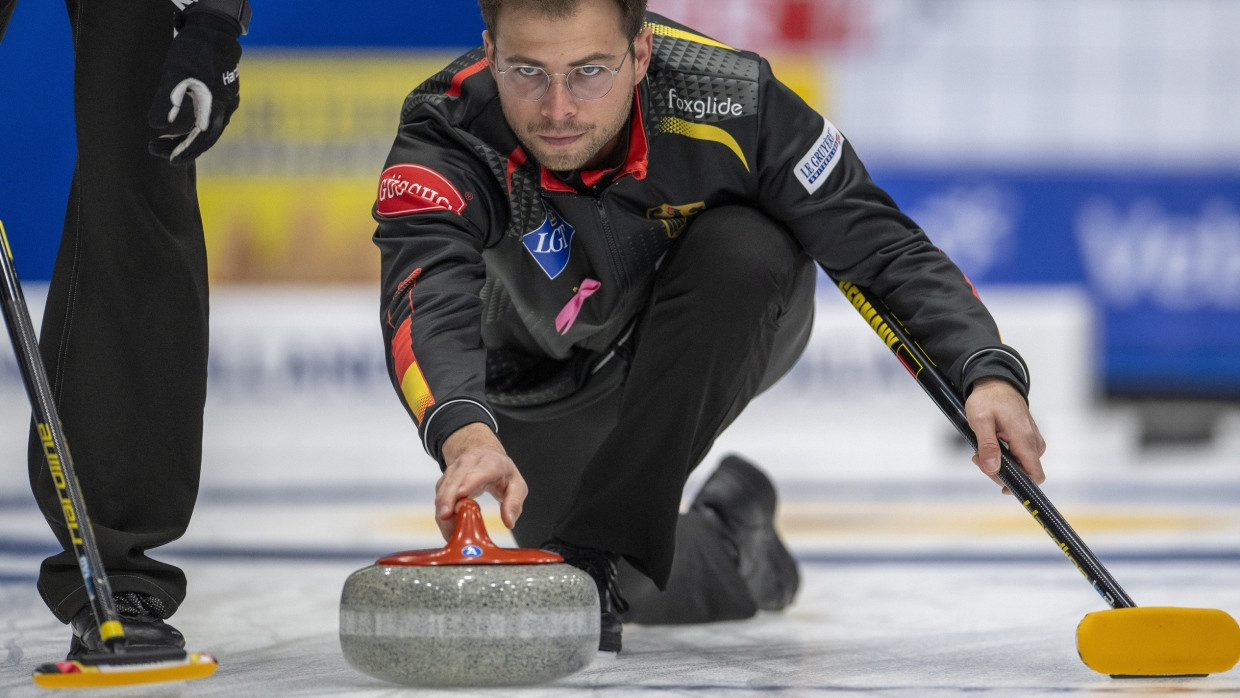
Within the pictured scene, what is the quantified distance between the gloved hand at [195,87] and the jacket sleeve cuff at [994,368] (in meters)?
0.91

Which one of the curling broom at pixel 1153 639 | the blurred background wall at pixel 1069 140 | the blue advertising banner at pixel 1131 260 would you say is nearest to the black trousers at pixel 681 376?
the curling broom at pixel 1153 639

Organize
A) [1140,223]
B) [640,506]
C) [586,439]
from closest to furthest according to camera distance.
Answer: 1. [640,506]
2. [586,439]
3. [1140,223]

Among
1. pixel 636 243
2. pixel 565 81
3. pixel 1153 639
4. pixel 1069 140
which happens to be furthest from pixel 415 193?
pixel 1069 140

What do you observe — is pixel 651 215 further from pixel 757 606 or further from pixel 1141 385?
pixel 1141 385

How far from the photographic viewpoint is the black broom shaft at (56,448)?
4.33 feet

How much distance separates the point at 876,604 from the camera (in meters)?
2.18

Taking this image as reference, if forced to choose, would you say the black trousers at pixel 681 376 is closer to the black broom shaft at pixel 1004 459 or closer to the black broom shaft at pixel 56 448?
the black broom shaft at pixel 1004 459

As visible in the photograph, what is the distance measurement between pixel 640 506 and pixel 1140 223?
15.3 ft

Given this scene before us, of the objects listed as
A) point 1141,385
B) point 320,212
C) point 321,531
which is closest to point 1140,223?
point 1141,385

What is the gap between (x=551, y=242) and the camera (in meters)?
1.83

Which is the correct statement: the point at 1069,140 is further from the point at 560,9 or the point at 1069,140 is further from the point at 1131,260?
the point at 560,9

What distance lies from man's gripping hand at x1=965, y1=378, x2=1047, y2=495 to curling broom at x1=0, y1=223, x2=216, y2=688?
2.77 ft

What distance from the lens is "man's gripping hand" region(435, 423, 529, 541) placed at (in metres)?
1.36

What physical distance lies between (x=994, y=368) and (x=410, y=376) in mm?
653
